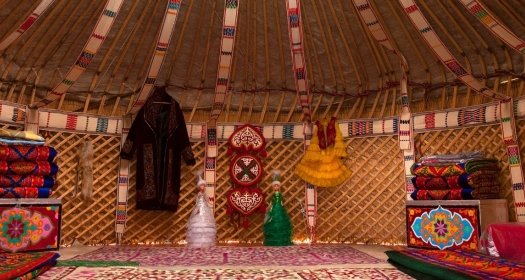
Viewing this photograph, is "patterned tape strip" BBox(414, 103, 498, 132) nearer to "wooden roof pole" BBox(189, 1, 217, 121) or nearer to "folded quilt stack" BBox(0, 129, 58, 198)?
"wooden roof pole" BBox(189, 1, 217, 121)

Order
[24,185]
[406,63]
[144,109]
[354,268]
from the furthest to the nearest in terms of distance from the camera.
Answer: [144,109] < [406,63] < [24,185] < [354,268]

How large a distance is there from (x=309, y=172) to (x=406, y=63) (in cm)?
126

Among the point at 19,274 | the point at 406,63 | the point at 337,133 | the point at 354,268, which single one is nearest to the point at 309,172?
the point at 337,133

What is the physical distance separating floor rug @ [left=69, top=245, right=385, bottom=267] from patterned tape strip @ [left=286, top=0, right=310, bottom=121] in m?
1.34

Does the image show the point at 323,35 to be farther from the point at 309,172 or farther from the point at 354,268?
the point at 354,268

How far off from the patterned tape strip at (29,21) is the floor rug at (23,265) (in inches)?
60.5

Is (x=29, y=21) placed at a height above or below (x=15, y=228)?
above

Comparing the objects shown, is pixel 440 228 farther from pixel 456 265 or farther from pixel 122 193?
pixel 122 193

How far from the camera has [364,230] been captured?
13.3ft

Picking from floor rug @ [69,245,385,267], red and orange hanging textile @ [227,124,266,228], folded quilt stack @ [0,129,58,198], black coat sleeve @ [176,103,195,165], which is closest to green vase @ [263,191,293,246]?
red and orange hanging textile @ [227,124,266,228]

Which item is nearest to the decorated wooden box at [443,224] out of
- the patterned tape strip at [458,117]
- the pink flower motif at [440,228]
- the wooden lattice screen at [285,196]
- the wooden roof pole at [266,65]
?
the pink flower motif at [440,228]

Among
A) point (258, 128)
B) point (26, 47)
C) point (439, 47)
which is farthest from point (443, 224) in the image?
point (26, 47)

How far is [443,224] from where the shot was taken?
3.13m

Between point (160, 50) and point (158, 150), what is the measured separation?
921 mm
